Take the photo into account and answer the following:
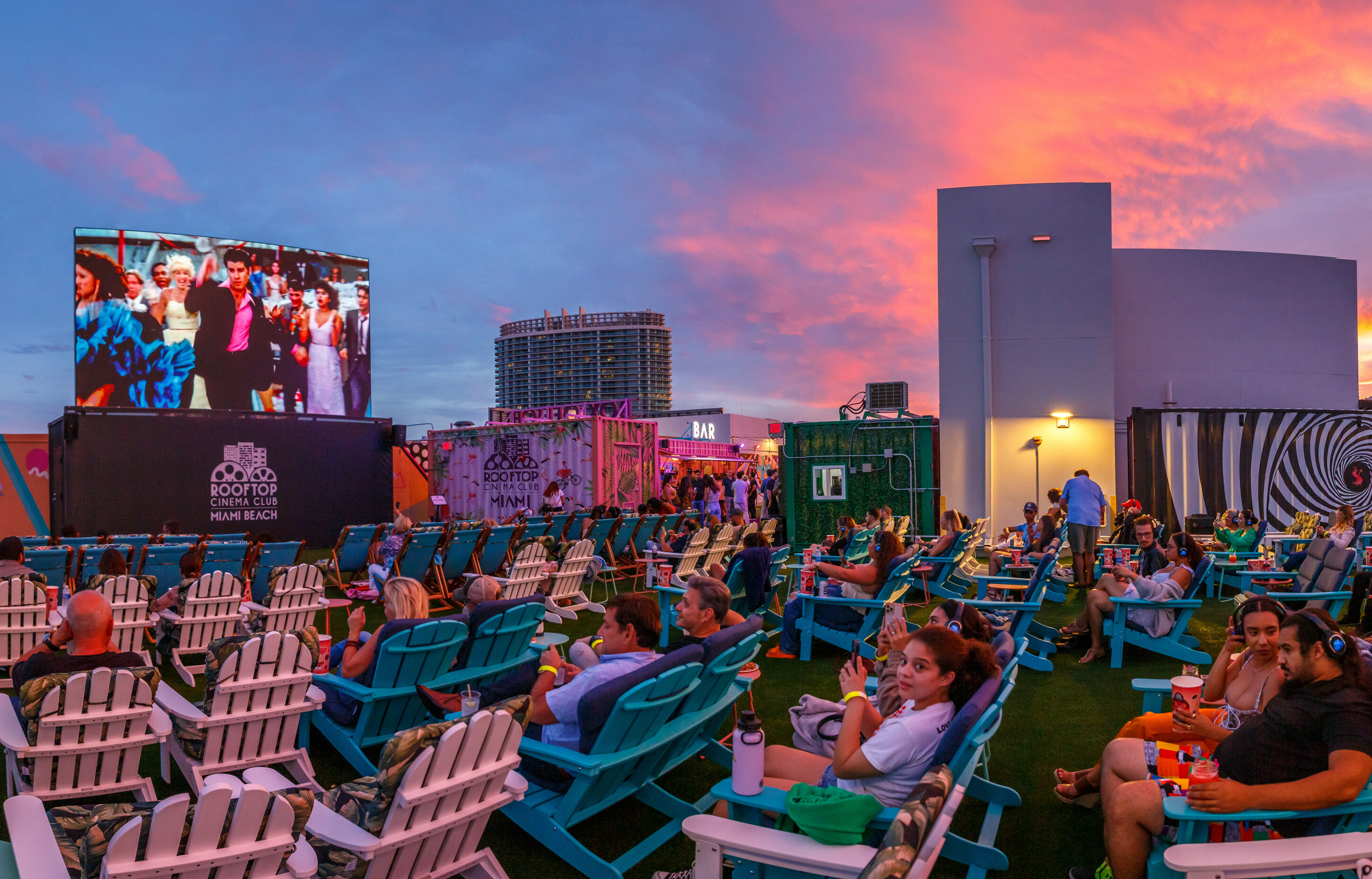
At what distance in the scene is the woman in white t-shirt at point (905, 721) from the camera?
258 cm

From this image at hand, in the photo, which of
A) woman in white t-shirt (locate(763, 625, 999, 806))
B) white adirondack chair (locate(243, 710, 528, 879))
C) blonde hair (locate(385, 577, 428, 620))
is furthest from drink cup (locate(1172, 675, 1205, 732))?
blonde hair (locate(385, 577, 428, 620))

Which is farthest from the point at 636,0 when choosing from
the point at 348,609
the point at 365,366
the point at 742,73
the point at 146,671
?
the point at 365,366

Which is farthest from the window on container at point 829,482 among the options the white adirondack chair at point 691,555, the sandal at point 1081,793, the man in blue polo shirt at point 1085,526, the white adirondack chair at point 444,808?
the white adirondack chair at point 444,808

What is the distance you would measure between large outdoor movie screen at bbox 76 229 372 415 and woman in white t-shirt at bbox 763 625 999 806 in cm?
2044

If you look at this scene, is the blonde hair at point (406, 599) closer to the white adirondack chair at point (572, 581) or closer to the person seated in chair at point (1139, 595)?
the white adirondack chair at point (572, 581)

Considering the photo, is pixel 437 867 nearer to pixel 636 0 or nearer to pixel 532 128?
pixel 636 0

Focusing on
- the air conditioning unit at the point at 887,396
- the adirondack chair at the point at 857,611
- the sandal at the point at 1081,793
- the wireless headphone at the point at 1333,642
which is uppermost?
the air conditioning unit at the point at 887,396

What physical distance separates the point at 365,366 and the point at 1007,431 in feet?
57.6

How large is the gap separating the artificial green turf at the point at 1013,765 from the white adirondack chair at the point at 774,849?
101 cm

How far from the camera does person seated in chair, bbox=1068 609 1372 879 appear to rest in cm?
226

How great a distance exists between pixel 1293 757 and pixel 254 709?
3.93m

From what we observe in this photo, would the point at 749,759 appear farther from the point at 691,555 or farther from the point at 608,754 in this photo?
the point at 691,555

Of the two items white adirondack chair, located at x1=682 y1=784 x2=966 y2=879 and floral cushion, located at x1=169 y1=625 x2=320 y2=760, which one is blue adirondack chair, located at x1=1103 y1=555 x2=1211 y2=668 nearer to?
white adirondack chair, located at x1=682 y1=784 x2=966 y2=879

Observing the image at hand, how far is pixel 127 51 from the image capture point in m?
20.4
